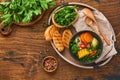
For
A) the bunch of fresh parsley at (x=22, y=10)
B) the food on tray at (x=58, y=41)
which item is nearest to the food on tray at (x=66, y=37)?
the food on tray at (x=58, y=41)

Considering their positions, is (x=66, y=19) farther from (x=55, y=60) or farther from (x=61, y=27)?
(x=55, y=60)

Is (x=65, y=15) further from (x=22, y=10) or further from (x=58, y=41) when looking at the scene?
(x=22, y=10)

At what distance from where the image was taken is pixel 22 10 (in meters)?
2.23

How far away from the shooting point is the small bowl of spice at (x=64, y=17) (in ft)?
7.27

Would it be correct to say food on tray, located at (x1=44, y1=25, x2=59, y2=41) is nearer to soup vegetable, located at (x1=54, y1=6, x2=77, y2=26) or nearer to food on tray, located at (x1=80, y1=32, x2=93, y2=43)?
soup vegetable, located at (x1=54, y1=6, x2=77, y2=26)

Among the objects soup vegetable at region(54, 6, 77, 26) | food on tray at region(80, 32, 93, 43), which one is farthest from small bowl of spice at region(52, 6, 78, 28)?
food on tray at region(80, 32, 93, 43)

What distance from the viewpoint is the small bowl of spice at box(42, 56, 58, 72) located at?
2.21 m

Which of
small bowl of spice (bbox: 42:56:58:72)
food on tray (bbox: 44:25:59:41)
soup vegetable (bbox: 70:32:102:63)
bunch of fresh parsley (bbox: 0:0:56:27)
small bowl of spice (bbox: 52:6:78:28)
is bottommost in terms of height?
small bowl of spice (bbox: 42:56:58:72)

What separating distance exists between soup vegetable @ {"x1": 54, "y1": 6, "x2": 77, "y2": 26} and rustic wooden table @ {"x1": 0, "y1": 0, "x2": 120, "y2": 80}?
90 mm

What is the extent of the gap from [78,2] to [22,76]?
57 cm

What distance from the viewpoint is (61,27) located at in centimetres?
221

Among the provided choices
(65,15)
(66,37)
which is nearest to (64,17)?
(65,15)

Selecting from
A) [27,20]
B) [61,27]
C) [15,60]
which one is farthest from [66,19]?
[15,60]

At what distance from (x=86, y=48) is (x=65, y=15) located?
24cm
